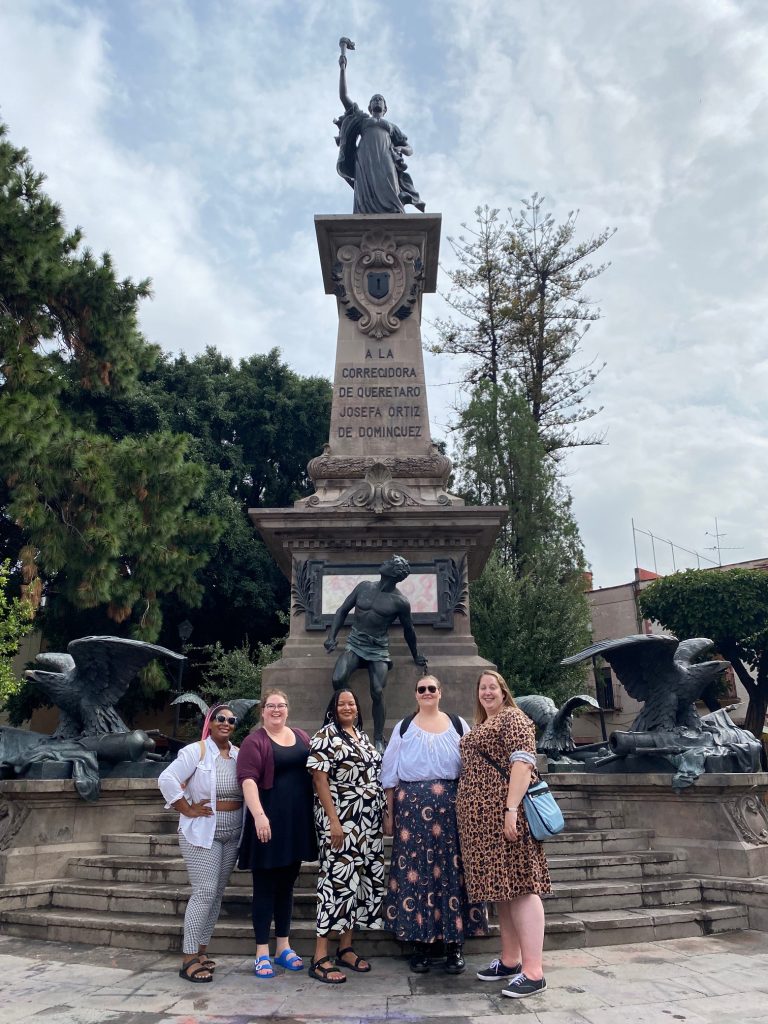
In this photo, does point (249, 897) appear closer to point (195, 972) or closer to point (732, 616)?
point (195, 972)

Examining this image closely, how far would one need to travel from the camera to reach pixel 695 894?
20.7 feet

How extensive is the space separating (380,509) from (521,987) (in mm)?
6114

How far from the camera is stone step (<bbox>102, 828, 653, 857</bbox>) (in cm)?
687

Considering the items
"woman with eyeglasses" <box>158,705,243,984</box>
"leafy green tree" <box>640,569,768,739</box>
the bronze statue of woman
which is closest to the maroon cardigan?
"woman with eyeglasses" <box>158,705,243,984</box>

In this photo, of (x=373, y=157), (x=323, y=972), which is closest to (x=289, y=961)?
(x=323, y=972)

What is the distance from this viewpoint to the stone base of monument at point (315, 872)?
554 centimetres

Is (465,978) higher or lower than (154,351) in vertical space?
lower

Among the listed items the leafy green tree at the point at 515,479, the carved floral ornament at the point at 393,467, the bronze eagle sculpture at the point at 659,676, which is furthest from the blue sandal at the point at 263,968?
the leafy green tree at the point at 515,479

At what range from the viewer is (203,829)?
4723 mm

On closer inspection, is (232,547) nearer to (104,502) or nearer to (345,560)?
(104,502)

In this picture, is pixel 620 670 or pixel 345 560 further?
pixel 345 560

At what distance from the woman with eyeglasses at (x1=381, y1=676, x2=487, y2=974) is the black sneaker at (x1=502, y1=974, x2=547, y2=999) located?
0.41m

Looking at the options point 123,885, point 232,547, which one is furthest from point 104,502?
point 123,885

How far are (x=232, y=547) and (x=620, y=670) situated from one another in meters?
16.7
